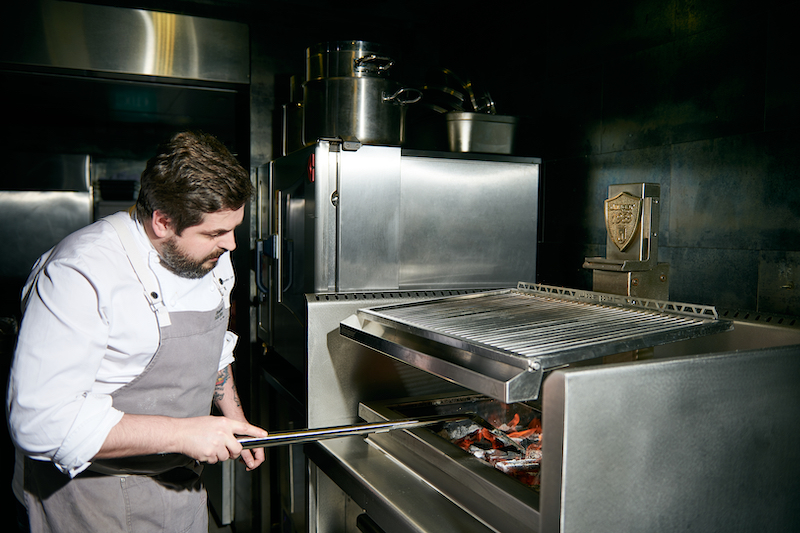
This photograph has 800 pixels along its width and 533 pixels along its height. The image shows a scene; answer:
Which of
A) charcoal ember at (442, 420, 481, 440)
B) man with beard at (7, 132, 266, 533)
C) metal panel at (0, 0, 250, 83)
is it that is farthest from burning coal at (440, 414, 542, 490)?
metal panel at (0, 0, 250, 83)

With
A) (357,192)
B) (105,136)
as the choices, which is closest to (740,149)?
(357,192)

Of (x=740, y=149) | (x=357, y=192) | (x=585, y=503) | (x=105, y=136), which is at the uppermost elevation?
(x=105, y=136)

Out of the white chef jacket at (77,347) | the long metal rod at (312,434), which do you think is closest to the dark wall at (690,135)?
the long metal rod at (312,434)

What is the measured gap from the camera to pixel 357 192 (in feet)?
6.97

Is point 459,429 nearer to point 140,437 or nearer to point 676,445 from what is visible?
point 676,445

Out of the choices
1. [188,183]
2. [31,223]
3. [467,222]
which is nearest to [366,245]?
[467,222]

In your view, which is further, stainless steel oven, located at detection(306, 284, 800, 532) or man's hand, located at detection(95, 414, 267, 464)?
man's hand, located at detection(95, 414, 267, 464)

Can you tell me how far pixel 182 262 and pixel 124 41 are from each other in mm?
2001

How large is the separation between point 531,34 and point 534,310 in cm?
167

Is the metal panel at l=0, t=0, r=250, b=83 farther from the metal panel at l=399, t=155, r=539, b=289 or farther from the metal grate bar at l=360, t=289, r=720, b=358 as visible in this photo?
the metal grate bar at l=360, t=289, r=720, b=358

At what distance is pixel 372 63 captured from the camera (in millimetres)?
2289

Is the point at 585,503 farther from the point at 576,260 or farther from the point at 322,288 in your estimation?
→ the point at 576,260

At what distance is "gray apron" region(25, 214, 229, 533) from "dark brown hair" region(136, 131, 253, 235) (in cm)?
13

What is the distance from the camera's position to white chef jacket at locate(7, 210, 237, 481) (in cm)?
124
